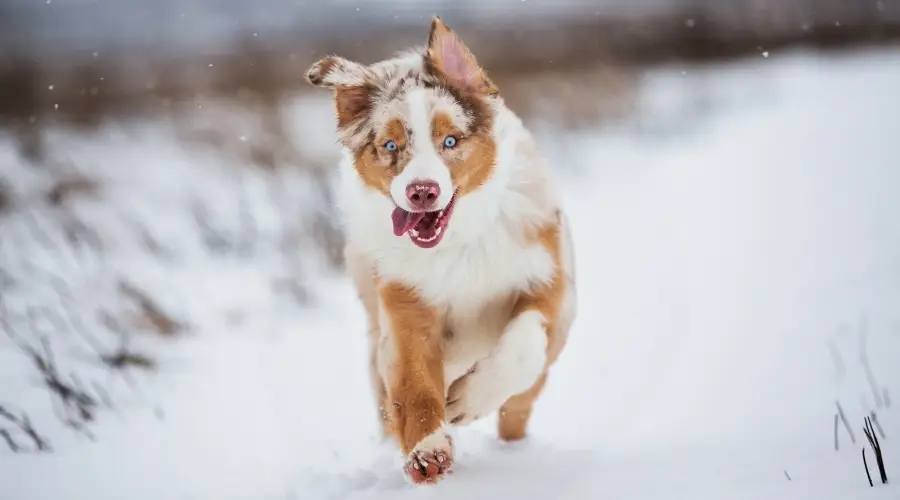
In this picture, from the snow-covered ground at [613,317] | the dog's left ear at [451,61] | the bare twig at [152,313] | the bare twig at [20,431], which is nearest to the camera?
the dog's left ear at [451,61]

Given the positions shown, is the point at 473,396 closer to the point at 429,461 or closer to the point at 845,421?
the point at 429,461

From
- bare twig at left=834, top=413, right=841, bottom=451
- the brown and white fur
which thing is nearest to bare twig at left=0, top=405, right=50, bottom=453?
the brown and white fur

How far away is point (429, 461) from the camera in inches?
89.6

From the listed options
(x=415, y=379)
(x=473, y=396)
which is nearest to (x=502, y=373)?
(x=473, y=396)

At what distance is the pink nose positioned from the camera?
234cm

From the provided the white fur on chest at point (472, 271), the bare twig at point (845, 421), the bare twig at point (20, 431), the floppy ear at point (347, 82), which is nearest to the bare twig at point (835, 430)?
the bare twig at point (845, 421)

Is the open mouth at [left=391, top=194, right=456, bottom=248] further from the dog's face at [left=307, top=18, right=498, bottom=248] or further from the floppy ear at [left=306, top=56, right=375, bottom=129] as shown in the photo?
the floppy ear at [left=306, top=56, right=375, bottom=129]

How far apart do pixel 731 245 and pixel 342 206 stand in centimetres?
218

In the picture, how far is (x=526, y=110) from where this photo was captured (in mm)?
5082

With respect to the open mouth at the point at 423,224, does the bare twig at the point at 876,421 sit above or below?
below

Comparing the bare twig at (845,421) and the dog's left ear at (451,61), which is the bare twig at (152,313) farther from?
the bare twig at (845,421)

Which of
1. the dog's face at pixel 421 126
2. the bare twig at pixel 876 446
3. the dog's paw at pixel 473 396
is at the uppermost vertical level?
the dog's face at pixel 421 126

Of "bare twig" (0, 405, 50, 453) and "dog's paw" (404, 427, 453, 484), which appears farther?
"bare twig" (0, 405, 50, 453)

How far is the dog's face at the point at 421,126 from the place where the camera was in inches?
95.0
